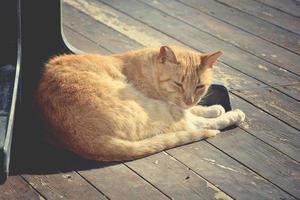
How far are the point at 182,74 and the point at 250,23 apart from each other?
1.72 metres

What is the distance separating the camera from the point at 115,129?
9.10ft

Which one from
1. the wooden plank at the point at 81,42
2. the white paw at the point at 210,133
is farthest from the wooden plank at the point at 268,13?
the white paw at the point at 210,133

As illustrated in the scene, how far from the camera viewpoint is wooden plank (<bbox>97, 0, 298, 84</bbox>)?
3.92 meters

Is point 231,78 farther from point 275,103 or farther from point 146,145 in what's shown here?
point 146,145

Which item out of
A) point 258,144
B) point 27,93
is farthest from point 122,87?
point 258,144

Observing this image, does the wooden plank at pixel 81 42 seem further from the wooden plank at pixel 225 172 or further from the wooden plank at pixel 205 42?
the wooden plank at pixel 225 172

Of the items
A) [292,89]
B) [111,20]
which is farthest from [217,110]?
[111,20]

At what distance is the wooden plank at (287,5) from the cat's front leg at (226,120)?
1936 mm

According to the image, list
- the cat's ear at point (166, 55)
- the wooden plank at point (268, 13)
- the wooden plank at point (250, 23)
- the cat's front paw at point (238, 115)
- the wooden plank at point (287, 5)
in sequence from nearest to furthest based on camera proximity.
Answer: the cat's ear at point (166, 55) < the cat's front paw at point (238, 115) < the wooden plank at point (250, 23) < the wooden plank at point (268, 13) < the wooden plank at point (287, 5)

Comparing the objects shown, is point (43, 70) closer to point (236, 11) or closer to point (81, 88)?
point (81, 88)

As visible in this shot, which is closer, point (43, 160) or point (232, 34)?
point (43, 160)

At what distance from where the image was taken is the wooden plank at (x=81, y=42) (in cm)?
395

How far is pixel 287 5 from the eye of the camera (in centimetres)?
507

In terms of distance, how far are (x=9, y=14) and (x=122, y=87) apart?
0.65 metres
